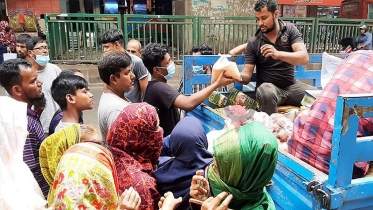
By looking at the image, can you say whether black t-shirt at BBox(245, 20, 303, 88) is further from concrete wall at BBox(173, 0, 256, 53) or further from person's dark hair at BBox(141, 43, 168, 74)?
concrete wall at BBox(173, 0, 256, 53)

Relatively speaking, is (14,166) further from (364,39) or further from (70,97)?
(364,39)

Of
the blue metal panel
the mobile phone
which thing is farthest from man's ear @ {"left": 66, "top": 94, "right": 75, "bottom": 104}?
the blue metal panel

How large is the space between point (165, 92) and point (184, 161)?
964mm

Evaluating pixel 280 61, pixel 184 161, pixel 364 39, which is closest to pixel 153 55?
pixel 280 61

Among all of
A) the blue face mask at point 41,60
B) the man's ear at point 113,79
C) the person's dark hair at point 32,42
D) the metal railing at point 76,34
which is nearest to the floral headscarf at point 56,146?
the man's ear at point 113,79

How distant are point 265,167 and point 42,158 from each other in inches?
40.1

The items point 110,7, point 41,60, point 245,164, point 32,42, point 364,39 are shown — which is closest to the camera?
point 245,164

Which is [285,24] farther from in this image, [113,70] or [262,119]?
[113,70]

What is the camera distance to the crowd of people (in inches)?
48.2

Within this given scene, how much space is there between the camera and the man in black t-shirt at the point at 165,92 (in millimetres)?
2488

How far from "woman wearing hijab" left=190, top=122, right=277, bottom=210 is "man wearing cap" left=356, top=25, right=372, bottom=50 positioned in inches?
319

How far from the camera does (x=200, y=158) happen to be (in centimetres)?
167

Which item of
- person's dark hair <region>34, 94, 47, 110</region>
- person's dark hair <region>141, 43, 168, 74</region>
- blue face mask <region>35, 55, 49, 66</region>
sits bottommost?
person's dark hair <region>34, 94, 47, 110</region>

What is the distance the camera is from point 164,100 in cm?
254
